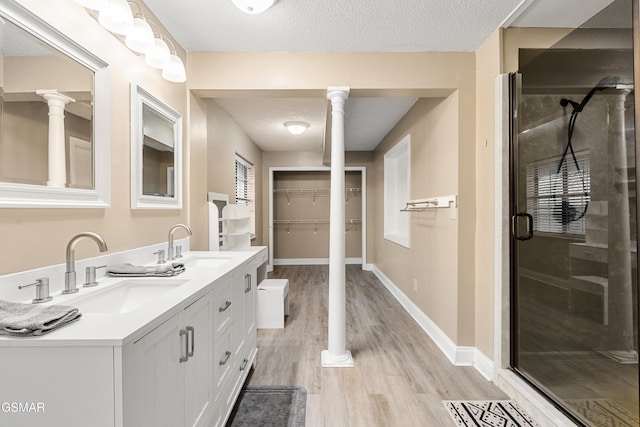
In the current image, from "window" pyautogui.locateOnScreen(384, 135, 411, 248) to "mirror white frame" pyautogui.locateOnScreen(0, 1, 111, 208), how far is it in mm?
3538

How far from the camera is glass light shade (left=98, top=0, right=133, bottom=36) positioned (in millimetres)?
1321

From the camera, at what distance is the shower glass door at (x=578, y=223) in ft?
5.61

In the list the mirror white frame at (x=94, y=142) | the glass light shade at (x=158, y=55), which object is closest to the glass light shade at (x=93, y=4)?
the mirror white frame at (x=94, y=142)

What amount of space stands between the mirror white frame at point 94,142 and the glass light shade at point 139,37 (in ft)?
0.57

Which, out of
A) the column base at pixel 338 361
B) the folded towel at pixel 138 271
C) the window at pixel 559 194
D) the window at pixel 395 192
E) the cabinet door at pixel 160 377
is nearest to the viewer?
the cabinet door at pixel 160 377

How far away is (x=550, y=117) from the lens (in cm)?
209

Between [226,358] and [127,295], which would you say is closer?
[127,295]

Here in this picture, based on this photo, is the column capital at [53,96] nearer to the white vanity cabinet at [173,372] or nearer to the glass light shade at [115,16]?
the glass light shade at [115,16]

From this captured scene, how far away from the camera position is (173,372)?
104 cm

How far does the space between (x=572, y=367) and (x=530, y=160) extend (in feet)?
4.76

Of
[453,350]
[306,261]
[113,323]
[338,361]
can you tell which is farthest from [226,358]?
[306,261]

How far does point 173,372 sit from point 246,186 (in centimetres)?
422

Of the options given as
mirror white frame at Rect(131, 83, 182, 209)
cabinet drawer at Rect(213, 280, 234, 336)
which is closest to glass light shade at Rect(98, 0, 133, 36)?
mirror white frame at Rect(131, 83, 182, 209)

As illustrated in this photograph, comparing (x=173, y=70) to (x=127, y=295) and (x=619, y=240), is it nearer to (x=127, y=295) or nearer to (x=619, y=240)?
(x=127, y=295)
